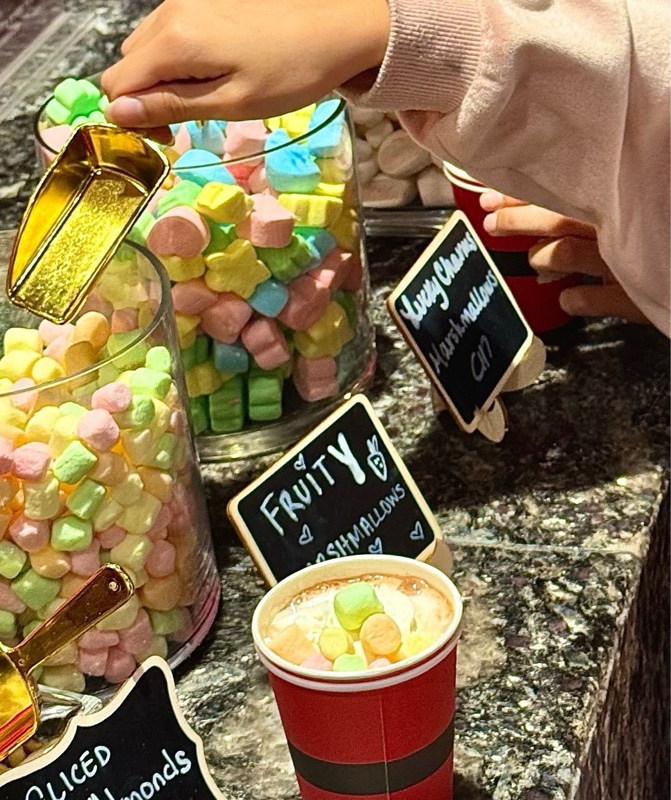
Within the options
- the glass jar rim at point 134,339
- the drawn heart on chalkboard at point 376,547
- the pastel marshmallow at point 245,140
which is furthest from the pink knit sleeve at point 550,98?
the drawn heart on chalkboard at point 376,547

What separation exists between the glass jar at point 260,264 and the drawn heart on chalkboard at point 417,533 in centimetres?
20

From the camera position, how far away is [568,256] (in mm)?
1094

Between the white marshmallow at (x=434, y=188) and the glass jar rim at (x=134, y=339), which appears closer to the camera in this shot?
the glass jar rim at (x=134, y=339)

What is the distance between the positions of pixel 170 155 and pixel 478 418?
0.34 m

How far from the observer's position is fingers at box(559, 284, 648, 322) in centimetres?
112

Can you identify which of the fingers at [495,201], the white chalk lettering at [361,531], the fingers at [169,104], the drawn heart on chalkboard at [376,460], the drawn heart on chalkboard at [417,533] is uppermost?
the fingers at [169,104]

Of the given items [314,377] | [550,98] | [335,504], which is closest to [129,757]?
[335,504]

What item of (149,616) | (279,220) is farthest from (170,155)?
(149,616)

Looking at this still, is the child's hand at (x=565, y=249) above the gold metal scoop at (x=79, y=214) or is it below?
below

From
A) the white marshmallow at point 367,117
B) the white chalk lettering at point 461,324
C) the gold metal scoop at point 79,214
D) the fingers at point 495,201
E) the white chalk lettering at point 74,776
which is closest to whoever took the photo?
the white chalk lettering at point 74,776

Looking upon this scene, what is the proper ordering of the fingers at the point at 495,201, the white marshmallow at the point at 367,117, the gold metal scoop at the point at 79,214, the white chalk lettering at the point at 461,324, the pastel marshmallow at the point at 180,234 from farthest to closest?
the white marshmallow at the point at 367,117
the fingers at the point at 495,201
the white chalk lettering at the point at 461,324
the pastel marshmallow at the point at 180,234
the gold metal scoop at the point at 79,214

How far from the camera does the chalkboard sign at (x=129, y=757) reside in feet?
2.01

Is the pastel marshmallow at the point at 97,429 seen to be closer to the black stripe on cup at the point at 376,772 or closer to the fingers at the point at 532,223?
the black stripe on cup at the point at 376,772

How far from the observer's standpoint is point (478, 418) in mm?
1021
